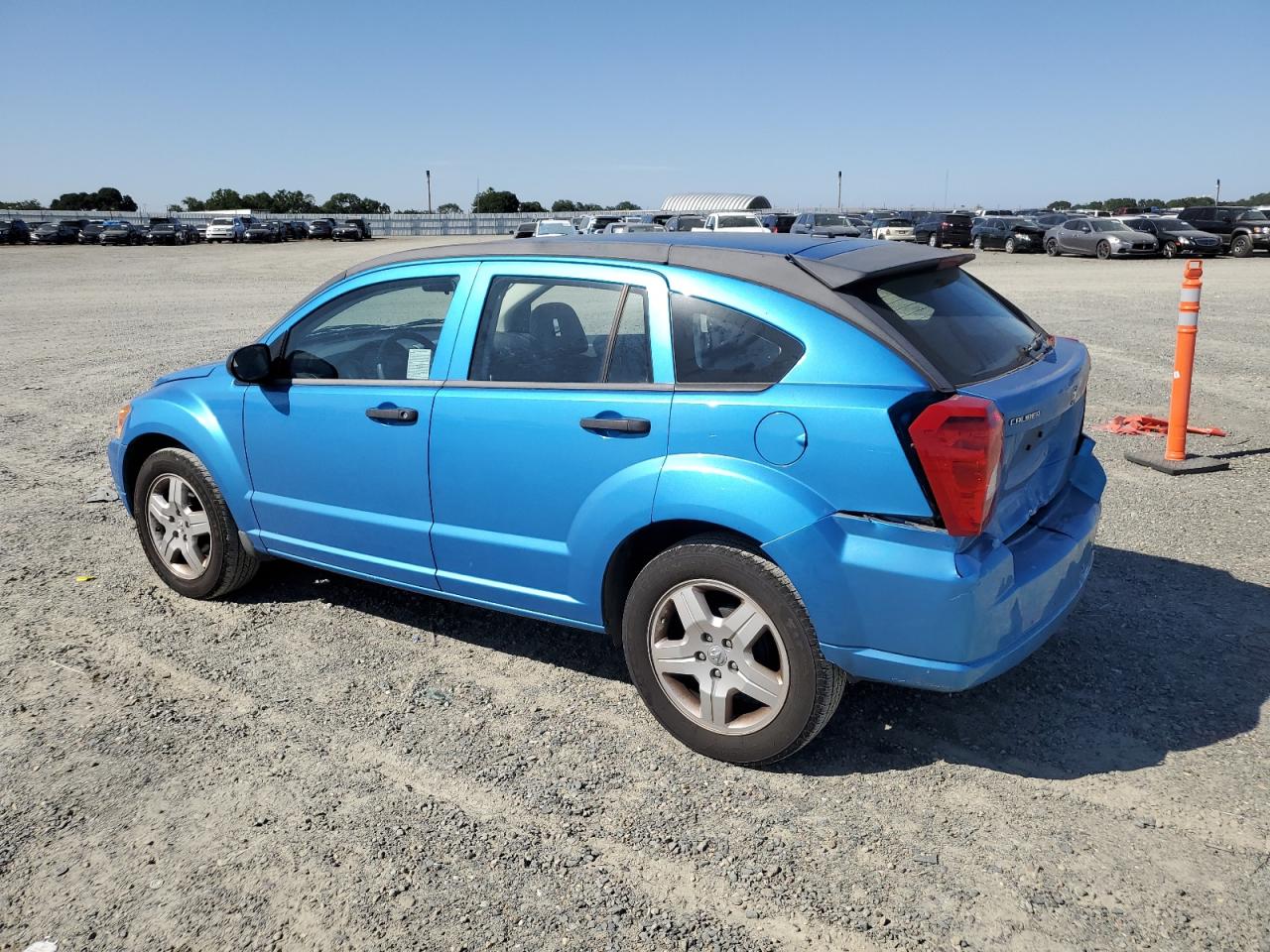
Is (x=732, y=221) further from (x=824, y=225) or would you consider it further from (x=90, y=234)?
(x=90, y=234)

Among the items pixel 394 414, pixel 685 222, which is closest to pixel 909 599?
pixel 394 414

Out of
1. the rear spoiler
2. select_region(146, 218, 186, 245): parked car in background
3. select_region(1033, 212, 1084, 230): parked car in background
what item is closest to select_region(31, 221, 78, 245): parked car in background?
select_region(146, 218, 186, 245): parked car in background

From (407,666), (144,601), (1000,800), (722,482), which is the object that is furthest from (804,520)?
(144,601)

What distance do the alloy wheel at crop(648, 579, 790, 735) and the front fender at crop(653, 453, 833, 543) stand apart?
0.24 meters

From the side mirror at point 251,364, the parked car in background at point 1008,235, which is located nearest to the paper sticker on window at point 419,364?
the side mirror at point 251,364

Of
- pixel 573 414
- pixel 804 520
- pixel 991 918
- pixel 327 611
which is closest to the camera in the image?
pixel 991 918

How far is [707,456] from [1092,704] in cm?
184

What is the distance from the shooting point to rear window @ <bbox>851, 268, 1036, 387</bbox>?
11.1 feet

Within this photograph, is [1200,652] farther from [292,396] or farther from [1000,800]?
[292,396]

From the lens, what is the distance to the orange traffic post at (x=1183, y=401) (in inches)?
265

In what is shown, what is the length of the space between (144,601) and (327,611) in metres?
0.95

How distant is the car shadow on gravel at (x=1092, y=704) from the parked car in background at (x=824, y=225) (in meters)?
29.3

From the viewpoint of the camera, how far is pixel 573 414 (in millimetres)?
3686

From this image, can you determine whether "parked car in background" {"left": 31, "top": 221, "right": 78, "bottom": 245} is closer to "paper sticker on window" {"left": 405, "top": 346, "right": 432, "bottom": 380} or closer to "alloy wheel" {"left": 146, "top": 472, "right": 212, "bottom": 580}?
"alloy wheel" {"left": 146, "top": 472, "right": 212, "bottom": 580}
